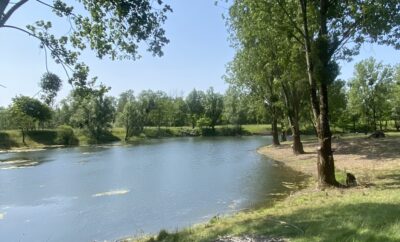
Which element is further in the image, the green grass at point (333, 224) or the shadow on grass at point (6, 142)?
the shadow on grass at point (6, 142)

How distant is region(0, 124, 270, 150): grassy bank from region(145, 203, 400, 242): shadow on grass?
81.2m

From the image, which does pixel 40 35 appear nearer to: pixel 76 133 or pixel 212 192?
pixel 212 192

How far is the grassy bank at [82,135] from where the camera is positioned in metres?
86.4

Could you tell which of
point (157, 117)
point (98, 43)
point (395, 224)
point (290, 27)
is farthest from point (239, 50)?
point (157, 117)

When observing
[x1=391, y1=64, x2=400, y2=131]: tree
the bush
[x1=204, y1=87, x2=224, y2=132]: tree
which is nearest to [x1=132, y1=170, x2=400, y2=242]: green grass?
[x1=391, y1=64, x2=400, y2=131]: tree

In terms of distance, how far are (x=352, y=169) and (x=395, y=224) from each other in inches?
673

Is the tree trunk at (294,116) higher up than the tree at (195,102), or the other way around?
the tree at (195,102)

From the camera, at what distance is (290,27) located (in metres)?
18.8

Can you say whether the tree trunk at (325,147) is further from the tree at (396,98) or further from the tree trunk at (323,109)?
the tree at (396,98)

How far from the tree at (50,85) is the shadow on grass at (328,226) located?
17.0ft

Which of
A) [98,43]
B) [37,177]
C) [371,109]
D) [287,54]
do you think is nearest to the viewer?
[98,43]

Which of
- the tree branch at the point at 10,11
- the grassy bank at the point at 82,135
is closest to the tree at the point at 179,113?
the grassy bank at the point at 82,135

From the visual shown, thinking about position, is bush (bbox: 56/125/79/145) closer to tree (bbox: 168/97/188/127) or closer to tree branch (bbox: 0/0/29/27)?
tree (bbox: 168/97/188/127)

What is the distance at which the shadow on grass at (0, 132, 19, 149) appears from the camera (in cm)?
8256
